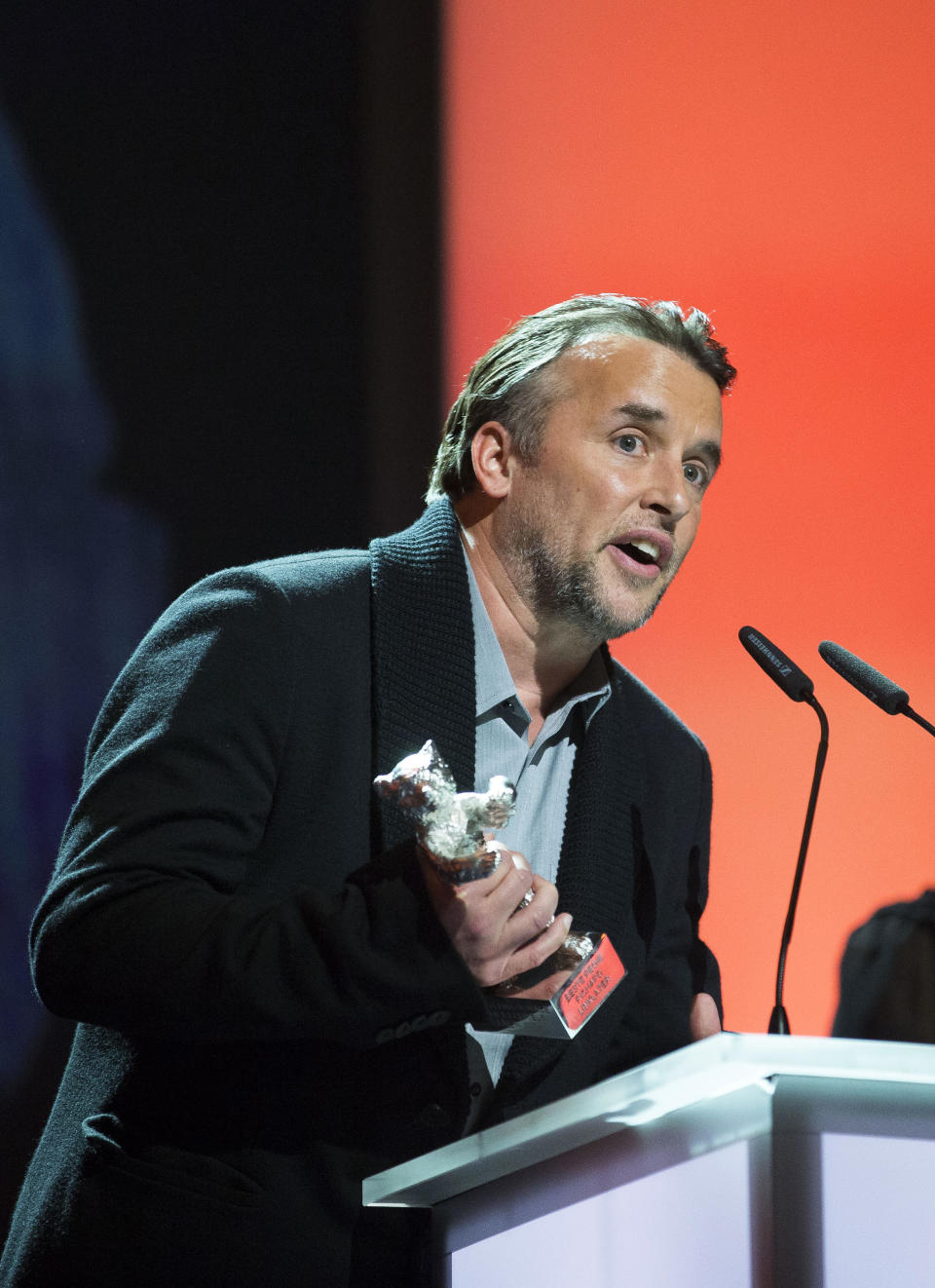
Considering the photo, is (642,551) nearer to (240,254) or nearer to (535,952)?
(535,952)

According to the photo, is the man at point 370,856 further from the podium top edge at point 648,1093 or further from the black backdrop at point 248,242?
the black backdrop at point 248,242

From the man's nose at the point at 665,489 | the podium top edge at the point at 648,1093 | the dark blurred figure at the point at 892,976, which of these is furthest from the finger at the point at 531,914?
the dark blurred figure at the point at 892,976

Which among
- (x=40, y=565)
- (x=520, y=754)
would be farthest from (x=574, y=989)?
(x=40, y=565)

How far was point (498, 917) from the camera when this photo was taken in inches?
44.8

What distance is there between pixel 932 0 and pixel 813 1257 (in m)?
2.45

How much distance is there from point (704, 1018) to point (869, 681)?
0.46m

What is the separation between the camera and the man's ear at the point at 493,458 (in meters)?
1.83

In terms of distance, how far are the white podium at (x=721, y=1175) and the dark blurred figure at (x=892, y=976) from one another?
4.07 ft

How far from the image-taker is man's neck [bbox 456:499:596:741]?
175 cm

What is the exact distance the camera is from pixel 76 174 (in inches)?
93.7

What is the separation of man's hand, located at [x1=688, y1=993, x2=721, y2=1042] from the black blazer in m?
0.14

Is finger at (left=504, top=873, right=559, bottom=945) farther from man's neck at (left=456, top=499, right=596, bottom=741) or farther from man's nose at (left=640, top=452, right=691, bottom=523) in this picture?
man's nose at (left=640, top=452, right=691, bottom=523)

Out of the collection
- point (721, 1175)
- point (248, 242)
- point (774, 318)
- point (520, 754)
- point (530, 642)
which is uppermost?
point (248, 242)

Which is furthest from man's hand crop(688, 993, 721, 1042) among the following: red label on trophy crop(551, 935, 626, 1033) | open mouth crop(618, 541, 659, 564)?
open mouth crop(618, 541, 659, 564)
